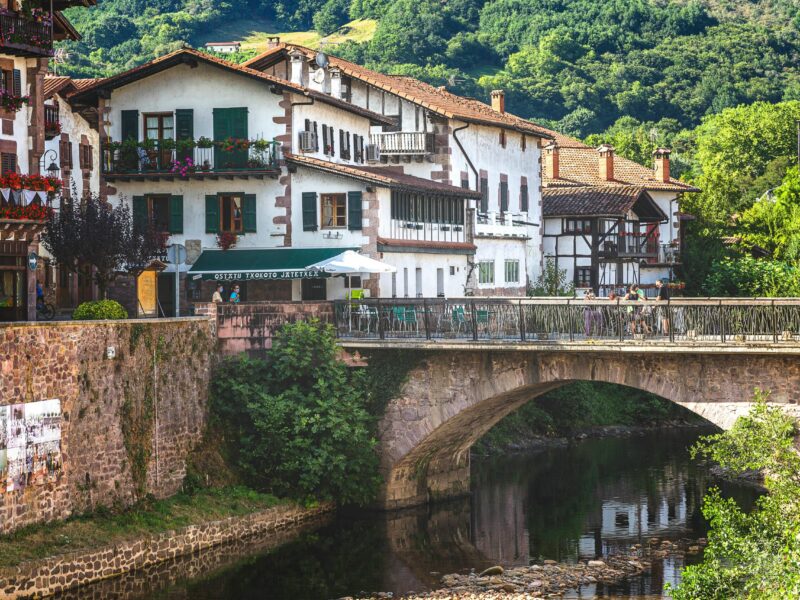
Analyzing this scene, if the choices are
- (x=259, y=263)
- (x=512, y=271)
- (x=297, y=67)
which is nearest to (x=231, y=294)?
(x=259, y=263)

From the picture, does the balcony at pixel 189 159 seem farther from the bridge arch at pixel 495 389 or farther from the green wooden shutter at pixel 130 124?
the bridge arch at pixel 495 389

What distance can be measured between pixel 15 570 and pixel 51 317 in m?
12.7

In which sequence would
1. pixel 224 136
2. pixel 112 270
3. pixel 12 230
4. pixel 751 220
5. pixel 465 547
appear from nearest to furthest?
pixel 12 230 → pixel 465 547 → pixel 112 270 → pixel 224 136 → pixel 751 220

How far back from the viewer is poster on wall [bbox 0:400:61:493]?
41.1 metres

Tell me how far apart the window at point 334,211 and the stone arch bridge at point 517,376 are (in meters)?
6.77

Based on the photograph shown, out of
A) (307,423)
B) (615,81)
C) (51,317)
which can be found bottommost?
(307,423)

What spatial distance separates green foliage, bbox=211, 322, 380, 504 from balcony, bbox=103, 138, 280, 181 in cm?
875

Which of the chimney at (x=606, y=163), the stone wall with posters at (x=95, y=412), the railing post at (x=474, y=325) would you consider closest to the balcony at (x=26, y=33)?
the stone wall with posters at (x=95, y=412)

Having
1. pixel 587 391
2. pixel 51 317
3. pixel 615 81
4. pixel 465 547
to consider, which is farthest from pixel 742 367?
pixel 615 81

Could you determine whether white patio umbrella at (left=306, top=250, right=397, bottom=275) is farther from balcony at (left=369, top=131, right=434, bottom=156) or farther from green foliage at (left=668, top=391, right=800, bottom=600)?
green foliage at (left=668, top=391, right=800, bottom=600)

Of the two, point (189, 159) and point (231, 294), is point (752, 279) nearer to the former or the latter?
point (231, 294)

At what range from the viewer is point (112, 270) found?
2191 inches

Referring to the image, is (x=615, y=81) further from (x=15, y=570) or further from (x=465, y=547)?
(x=15, y=570)

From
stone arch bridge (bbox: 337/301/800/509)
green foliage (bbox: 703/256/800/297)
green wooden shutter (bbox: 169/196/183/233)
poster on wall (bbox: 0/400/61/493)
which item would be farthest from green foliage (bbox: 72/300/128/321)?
green foliage (bbox: 703/256/800/297)
